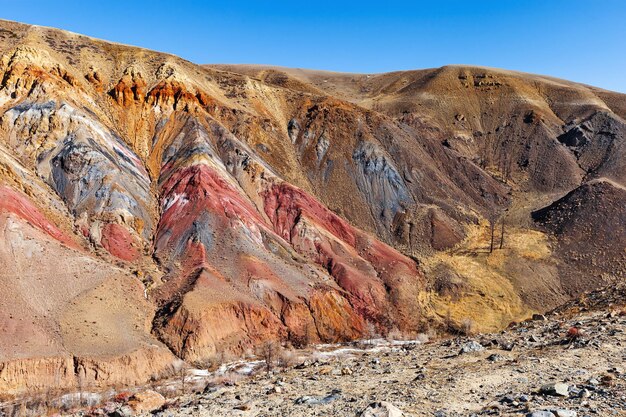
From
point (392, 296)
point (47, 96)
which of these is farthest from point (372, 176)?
point (47, 96)

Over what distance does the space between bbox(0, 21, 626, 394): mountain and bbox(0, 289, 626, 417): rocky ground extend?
46.1 feet

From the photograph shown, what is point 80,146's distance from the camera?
42.1 m

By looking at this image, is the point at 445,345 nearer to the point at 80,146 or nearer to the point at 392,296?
the point at 392,296

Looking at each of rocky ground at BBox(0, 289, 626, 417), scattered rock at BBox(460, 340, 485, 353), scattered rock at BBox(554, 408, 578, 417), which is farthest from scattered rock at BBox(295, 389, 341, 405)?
scattered rock at BBox(460, 340, 485, 353)

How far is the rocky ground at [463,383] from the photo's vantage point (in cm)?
1083

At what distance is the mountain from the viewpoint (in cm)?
2872

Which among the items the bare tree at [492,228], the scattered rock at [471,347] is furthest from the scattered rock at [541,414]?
the bare tree at [492,228]

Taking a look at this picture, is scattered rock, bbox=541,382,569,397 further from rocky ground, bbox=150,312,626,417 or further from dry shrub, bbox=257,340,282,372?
dry shrub, bbox=257,340,282,372

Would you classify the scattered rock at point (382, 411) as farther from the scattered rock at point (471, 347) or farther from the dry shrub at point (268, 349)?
the dry shrub at point (268, 349)

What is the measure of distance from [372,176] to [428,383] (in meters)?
44.9

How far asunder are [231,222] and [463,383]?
2863cm

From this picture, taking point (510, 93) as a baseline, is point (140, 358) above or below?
below

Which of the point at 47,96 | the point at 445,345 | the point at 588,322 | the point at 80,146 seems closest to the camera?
the point at 588,322

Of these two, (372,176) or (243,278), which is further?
(372,176)
